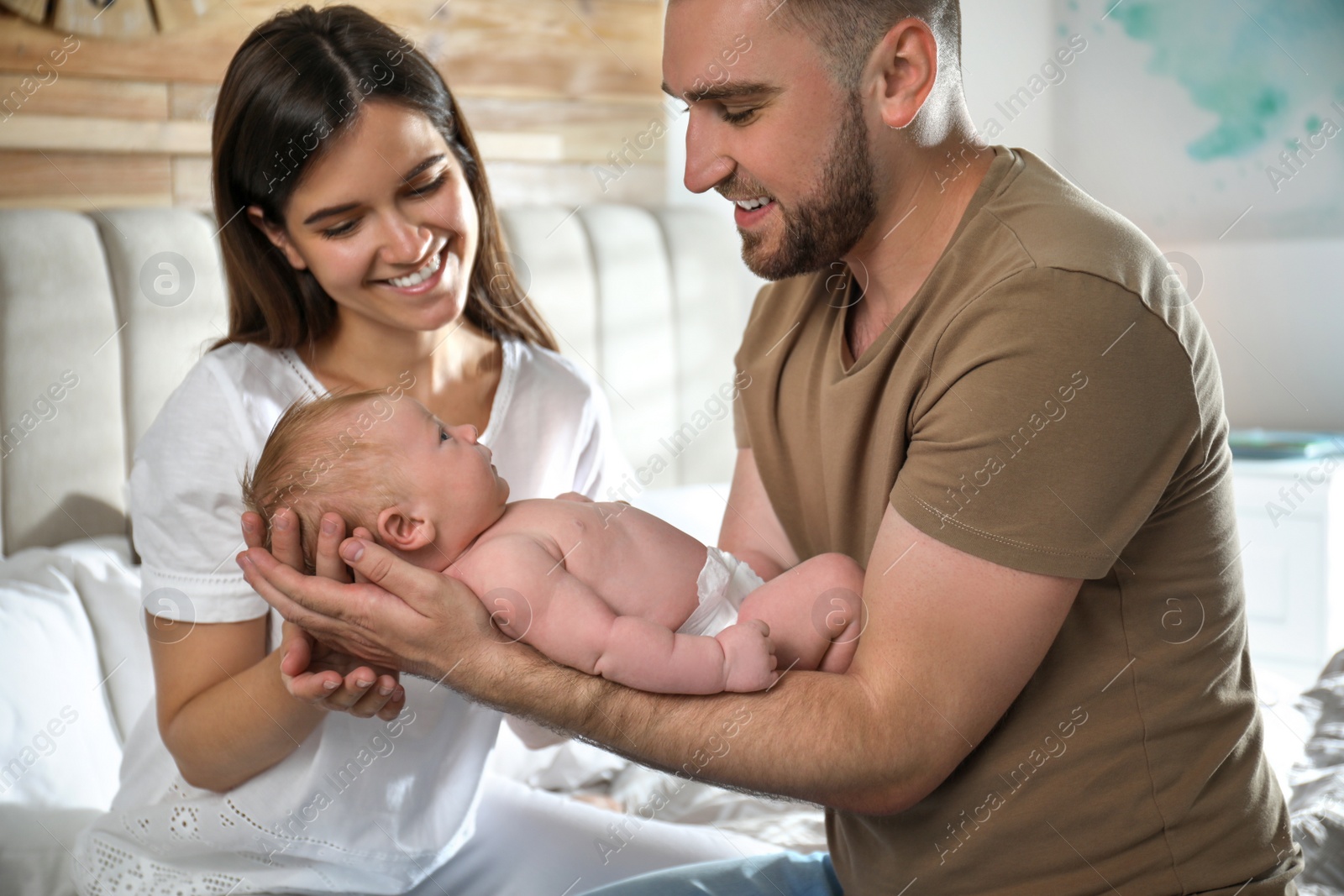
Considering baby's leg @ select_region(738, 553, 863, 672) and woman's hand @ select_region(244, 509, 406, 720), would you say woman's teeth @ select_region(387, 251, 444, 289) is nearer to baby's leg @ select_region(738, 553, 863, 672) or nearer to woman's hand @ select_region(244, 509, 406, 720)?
woman's hand @ select_region(244, 509, 406, 720)

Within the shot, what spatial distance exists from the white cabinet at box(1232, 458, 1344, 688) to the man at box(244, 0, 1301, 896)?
5.77 ft

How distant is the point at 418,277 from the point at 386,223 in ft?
0.26

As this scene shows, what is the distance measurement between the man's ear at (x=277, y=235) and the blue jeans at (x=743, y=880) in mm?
905

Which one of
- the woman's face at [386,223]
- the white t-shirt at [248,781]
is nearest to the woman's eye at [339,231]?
the woman's face at [386,223]

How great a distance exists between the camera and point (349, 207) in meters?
1.39

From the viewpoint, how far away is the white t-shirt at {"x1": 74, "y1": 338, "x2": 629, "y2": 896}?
134cm

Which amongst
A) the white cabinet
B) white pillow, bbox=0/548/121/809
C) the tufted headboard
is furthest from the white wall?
white pillow, bbox=0/548/121/809

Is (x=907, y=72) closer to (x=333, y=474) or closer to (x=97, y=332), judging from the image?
(x=333, y=474)

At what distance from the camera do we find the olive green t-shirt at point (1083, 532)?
39.5 inches

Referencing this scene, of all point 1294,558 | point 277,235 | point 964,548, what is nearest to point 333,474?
point 277,235

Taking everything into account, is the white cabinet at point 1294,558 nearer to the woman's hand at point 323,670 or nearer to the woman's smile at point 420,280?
the woman's smile at point 420,280

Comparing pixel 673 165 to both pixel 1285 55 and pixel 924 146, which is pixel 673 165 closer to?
pixel 1285 55

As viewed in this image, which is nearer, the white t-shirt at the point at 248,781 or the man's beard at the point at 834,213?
the man's beard at the point at 834,213

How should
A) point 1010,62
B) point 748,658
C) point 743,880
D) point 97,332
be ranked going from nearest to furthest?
1. point 748,658
2. point 743,880
3. point 97,332
4. point 1010,62
